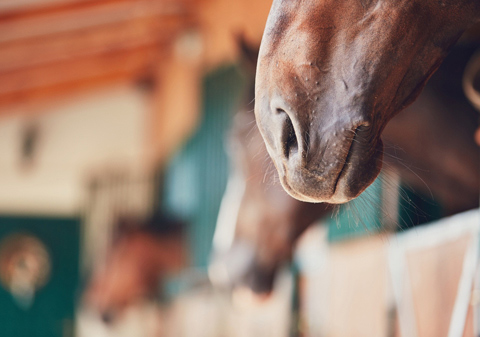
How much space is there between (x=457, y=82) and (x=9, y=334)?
28.3 feet

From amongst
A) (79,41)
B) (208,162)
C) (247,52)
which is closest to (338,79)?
(247,52)

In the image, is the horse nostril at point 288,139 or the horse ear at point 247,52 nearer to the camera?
the horse nostril at point 288,139

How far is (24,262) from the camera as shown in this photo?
936 cm

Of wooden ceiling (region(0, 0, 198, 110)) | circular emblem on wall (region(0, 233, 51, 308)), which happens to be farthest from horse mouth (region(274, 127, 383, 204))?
circular emblem on wall (region(0, 233, 51, 308))

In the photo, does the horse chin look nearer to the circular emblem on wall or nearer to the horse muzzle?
the horse muzzle

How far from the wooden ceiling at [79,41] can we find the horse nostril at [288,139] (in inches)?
148

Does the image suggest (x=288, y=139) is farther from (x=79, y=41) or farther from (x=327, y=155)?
(x=79, y=41)

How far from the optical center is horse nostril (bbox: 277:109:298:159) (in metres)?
0.84

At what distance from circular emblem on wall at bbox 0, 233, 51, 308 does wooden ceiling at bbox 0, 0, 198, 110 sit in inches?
116

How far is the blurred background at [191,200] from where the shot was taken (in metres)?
1.77

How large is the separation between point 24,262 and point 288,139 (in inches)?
364

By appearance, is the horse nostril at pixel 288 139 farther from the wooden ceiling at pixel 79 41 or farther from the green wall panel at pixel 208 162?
the wooden ceiling at pixel 79 41

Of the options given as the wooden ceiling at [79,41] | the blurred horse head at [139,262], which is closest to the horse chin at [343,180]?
the wooden ceiling at [79,41]

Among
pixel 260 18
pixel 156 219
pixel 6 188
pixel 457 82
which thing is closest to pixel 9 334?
pixel 6 188
